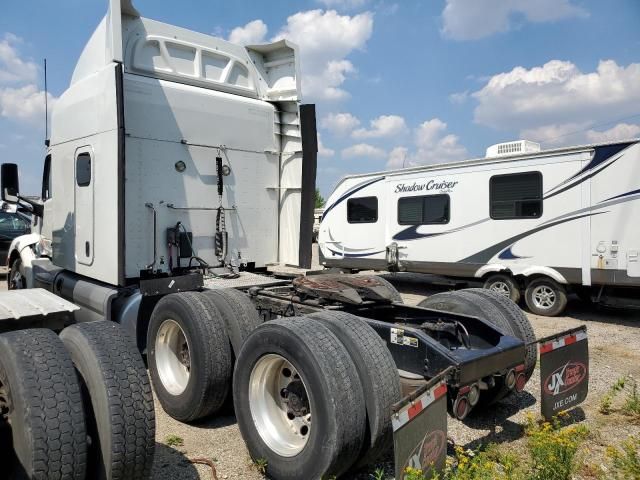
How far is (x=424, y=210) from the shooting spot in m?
10.8

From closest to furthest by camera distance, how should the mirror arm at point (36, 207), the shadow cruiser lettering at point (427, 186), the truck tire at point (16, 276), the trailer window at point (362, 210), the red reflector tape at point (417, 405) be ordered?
the red reflector tape at point (417, 405), the mirror arm at point (36, 207), the truck tire at point (16, 276), the shadow cruiser lettering at point (427, 186), the trailer window at point (362, 210)

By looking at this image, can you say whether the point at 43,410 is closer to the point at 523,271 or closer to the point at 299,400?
the point at 299,400

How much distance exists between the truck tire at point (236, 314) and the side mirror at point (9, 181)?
169 inches

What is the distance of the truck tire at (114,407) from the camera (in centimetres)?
251

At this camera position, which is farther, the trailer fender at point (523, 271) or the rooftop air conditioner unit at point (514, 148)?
the rooftop air conditioner unit at point (514, 148)

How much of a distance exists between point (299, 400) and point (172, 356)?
173cm

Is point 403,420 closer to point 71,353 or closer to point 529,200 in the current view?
point 71,353

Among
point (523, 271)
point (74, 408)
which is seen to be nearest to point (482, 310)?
point (74, 408)

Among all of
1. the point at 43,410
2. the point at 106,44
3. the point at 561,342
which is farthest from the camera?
the point at 106,44

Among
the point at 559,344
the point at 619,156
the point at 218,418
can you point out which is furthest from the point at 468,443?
the point at 619,156

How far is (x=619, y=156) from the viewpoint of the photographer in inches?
318

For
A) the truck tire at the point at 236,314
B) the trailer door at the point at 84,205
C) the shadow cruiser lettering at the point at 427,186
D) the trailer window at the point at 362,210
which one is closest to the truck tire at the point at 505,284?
the shadow cruiser lettering at the point at 427,186

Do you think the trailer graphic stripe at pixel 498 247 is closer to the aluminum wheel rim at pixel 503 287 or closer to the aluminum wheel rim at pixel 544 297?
the aluminum wheel rim at pixel 503 287

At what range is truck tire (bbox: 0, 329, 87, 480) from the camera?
7.58 ft
